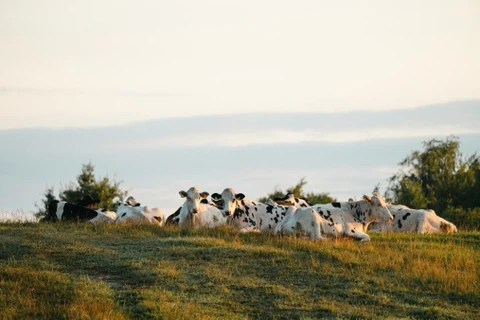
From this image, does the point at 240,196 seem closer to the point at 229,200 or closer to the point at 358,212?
the point at 229,200

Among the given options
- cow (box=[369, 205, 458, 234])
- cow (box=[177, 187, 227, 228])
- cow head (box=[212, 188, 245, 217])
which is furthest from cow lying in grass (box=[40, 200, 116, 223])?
cow (box=[369, 205, 458, 234])

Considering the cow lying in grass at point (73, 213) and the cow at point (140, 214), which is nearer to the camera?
the cow at point (140, 214)

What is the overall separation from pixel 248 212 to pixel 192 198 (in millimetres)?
1863

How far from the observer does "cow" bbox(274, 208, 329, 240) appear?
23.7 metres

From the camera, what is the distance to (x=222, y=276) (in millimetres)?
18531

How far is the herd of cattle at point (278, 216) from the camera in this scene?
24.3 meters

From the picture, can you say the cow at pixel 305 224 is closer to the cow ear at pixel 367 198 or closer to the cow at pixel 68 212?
the cow ear at pixel 367 198

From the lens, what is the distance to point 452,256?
22750mm

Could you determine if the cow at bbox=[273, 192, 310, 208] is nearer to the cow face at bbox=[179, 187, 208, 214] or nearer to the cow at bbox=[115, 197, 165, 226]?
the cow at bbox=[115, 197, 165, 226]

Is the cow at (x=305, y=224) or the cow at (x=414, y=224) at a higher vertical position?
the cow at (x=305, y=224)

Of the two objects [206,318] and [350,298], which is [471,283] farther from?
[206,318]

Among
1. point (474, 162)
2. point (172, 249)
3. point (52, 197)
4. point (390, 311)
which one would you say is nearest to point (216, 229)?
point (172, 249)

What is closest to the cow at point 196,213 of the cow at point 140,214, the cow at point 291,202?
the cow at point 140,214

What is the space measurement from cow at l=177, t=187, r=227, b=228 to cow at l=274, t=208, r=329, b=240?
3780 millimetres
